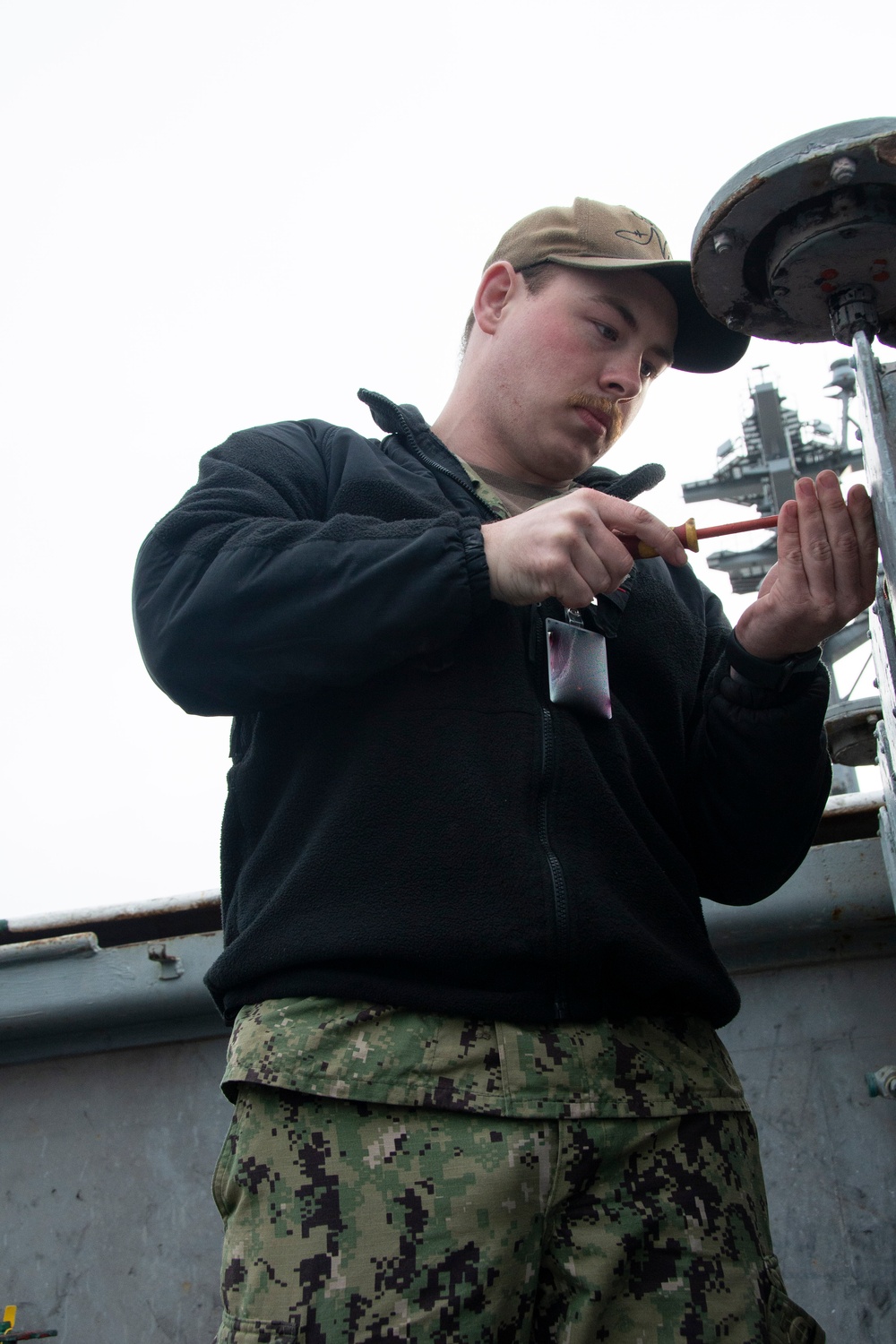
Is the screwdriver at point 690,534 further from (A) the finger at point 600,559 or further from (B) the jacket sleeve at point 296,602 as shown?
(B) the jacket sleeve at point 296,602

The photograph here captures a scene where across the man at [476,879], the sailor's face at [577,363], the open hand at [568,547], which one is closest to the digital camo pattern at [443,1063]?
the man at [476,879]

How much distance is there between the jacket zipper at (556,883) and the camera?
131cm

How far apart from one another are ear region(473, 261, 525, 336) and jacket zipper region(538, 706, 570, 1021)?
3.28 ft

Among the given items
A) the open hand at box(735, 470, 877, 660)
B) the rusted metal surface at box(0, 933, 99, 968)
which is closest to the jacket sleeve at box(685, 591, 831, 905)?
the open hand at box(735, 470, 877, 660)

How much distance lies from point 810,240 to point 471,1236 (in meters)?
1.29

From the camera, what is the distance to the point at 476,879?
1342 mm

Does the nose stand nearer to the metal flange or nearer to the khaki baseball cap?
the khaki baseball cap

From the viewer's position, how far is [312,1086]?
4.04ft

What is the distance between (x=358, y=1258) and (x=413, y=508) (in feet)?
3.29

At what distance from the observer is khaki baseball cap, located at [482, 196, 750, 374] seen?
195 centimetres

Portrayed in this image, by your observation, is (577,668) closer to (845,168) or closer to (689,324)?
(845,168)

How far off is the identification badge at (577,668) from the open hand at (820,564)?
26cm

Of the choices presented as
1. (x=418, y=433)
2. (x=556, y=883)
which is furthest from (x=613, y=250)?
(x=556, y=883)

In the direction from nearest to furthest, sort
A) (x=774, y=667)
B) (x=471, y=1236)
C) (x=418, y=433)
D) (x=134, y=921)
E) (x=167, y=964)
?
(x=471, y=1236), (x=774, y=667), (x=418, y=433), (x=167, y=964), (x=134, y=921)
